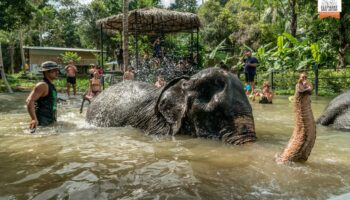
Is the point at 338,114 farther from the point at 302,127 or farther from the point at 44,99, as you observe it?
the point at 44,99

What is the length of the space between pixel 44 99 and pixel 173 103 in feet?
7.00

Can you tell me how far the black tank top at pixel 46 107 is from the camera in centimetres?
623

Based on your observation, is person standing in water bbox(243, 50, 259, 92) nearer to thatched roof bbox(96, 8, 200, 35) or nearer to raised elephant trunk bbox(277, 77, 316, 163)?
thatched roof bbox(96, 8, 200, 35)

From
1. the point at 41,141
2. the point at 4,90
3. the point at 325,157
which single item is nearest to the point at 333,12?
the point at 325,157

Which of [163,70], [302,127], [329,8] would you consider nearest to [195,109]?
[302,127]

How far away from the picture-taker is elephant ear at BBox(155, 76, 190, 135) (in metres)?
5.67

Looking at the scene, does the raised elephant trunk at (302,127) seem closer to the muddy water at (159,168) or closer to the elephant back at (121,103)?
the muddy water at (159,168)

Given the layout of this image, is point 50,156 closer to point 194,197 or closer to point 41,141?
point 41,141

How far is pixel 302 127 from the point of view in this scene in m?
3.64

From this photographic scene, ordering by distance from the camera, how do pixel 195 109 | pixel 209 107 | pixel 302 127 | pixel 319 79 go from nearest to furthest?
pixel 302 127 < pixel 209 107 < pixel 195 109 < pixel 319 79

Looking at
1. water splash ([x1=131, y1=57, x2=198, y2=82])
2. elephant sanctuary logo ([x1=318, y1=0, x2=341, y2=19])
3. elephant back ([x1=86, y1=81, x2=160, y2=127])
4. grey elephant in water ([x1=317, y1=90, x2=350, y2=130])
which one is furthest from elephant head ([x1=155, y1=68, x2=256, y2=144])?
water splash ([x1=131, y1=57, x2=198, y2=82])

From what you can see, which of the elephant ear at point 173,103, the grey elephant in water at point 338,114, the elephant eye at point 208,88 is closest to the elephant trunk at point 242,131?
the elephant eye at point 208,88

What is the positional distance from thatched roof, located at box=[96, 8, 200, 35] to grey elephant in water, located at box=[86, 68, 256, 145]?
9.65 meters

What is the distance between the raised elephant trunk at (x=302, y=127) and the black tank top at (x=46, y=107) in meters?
3.99
